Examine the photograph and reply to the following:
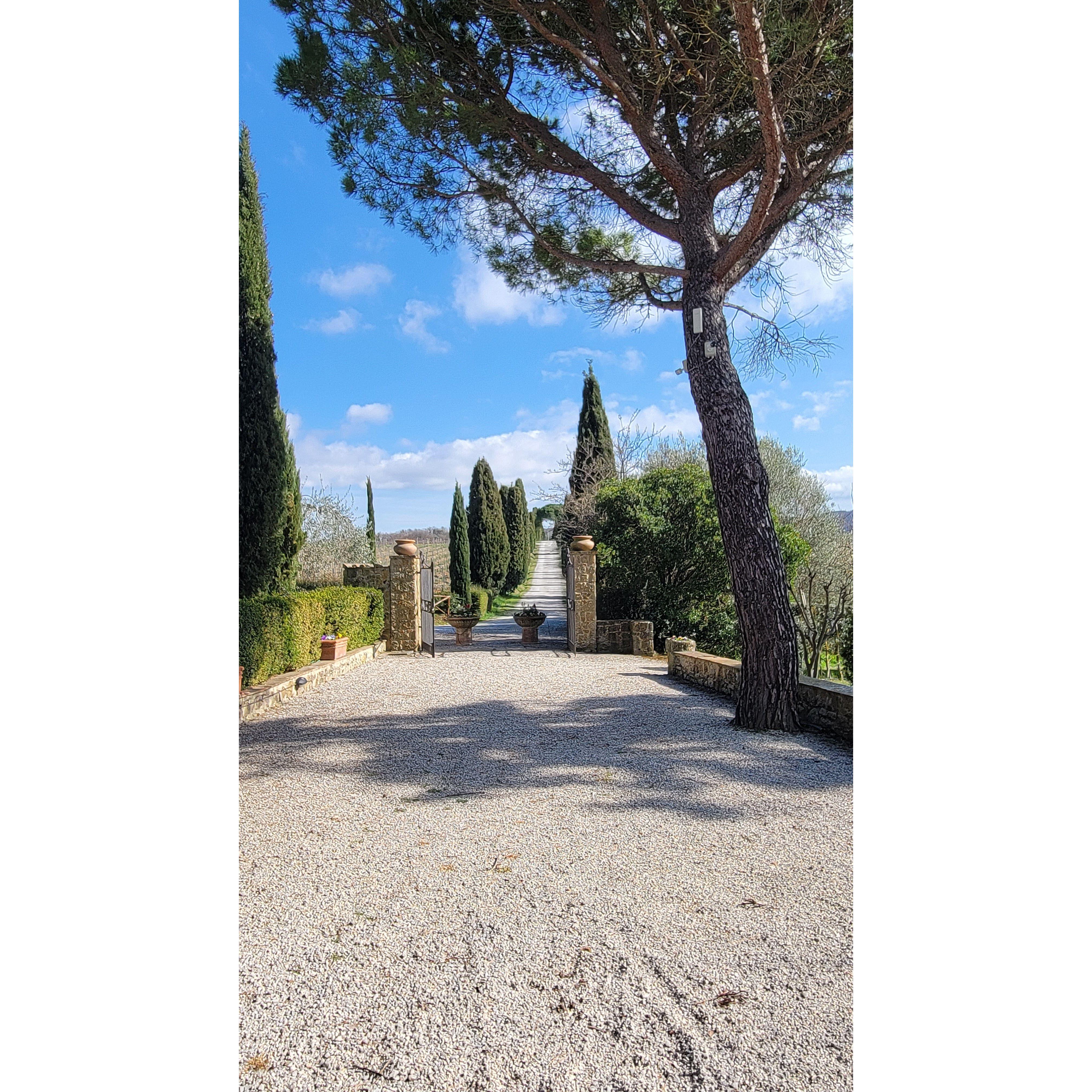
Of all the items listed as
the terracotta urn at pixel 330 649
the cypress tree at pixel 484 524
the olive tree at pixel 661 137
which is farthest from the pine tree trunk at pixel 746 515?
the cypress tree at pixel 484 524

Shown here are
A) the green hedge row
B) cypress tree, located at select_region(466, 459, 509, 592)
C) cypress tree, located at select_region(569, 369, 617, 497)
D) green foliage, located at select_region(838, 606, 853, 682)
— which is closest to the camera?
the green hedge row

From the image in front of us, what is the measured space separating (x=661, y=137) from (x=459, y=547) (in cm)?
1062

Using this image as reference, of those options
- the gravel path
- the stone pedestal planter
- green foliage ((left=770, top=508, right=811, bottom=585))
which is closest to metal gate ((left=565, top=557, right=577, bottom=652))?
the stone pedestal planter

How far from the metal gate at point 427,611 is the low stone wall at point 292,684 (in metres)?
0.82

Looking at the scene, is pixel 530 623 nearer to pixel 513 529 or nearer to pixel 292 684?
pixel 292 684

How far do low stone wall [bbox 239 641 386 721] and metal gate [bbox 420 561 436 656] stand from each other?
0.82 meters

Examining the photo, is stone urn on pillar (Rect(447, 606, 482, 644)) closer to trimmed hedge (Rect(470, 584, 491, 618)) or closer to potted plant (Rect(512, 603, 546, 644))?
potted plant (Rect(512, 603, 546, 644))

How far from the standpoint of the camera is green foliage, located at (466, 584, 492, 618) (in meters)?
13.2

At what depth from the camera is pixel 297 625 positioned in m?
5.99

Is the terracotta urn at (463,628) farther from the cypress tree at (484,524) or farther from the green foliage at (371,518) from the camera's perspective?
the cypress tree at (484,524)

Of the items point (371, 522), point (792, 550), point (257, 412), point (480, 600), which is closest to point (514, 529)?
point (371, 522)
